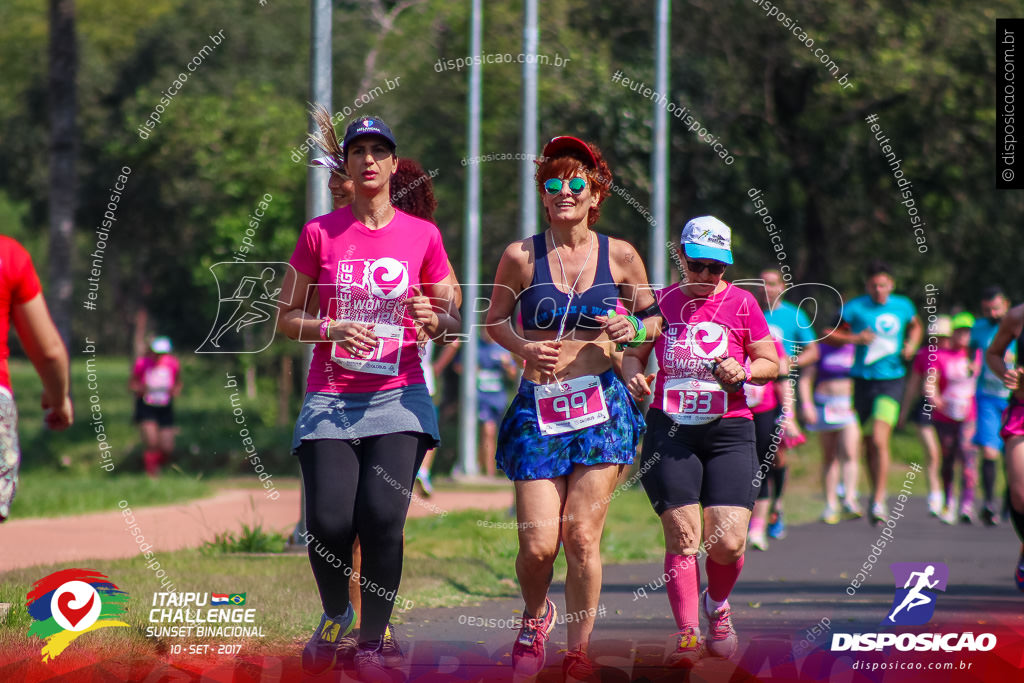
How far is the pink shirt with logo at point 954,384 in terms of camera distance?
40.7 feet

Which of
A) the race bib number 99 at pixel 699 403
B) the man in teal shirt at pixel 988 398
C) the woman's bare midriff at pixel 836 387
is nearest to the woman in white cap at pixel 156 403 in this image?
the woman's bare midriff at pixel 836 387

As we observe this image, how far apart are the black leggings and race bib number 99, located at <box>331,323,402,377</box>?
0.27 meters

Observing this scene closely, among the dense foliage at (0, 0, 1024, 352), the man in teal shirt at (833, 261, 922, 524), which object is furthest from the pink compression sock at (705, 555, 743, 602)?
the dense foliage at (0, 0, 1024, 352)

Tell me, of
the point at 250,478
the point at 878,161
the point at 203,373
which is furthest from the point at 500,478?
the point at 203,373

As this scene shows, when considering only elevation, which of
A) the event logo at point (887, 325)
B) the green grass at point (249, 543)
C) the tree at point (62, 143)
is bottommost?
the green grass at point (249, 543)

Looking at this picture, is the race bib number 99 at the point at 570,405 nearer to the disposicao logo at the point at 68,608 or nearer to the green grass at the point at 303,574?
the green grass at the point at 303,574

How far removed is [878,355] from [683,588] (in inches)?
220

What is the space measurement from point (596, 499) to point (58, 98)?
1566 cm

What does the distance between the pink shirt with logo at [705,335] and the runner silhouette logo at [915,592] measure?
1481mm

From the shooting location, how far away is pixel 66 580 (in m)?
5.53

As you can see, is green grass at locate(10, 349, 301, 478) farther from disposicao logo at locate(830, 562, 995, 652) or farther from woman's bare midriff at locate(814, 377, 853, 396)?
disposicao logo at locate(830, 562, 995, 652)

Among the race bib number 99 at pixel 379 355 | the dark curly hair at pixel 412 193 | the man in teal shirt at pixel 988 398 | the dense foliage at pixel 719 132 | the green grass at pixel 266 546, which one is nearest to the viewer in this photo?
the race bib number 99 at pixel 379 355

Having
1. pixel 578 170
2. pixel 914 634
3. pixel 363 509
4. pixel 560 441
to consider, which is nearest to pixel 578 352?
pixel 560 441

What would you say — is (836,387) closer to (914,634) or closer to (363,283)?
(914,634)
